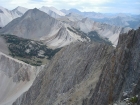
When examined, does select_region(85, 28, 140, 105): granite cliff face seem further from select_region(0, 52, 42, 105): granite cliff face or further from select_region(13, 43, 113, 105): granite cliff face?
select_region(0, 52, 42, 105): granite cliff face

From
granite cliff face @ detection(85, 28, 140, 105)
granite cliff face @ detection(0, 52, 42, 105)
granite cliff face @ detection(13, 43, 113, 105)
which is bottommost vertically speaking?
granite cliff face @ detection(0, 52, 42, 105)

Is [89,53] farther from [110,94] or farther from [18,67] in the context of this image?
[18,67]

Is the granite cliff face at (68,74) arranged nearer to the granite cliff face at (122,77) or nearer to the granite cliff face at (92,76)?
the granite cliff face at (92,76)

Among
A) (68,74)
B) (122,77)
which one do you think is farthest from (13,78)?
(122,77)

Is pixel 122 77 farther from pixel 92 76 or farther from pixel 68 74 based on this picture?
pixel 68 74

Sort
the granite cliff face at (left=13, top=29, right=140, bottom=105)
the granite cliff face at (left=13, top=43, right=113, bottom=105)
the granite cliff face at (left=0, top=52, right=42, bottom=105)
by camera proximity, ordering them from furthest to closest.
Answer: the granite cliff face at (left=0, top=52, right=42, bottom=105) → the granite cliff face at (left=13, top=43, right=113, bottom=105) → the granite cliff face at (left=13, top=29, right=140, bottom=105)

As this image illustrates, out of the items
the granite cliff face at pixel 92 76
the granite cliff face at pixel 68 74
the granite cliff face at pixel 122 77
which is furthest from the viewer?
the granite cliff face at pixel 68 74

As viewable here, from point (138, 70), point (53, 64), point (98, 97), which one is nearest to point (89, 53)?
point (53, 64)

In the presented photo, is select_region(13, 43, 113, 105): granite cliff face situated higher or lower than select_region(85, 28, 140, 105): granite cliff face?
lower

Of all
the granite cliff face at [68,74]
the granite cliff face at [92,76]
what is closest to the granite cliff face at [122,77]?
the granite cliff face at [92,76]

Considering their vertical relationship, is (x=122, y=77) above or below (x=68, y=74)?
above

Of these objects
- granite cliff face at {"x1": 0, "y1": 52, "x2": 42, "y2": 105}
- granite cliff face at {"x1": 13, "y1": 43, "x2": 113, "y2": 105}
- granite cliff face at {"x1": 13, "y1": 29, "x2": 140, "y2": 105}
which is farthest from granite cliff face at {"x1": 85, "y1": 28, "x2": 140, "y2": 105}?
granite cliff face at {"x1": 0, "y1": 52, "x2": 42, "y2": 105}

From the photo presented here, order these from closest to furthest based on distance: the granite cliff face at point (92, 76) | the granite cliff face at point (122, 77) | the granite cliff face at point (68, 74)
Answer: the granite cliff face at point (122, 77) → the granite cliff face at point (92, 76) → the granite cliff face at point (68, 74)
